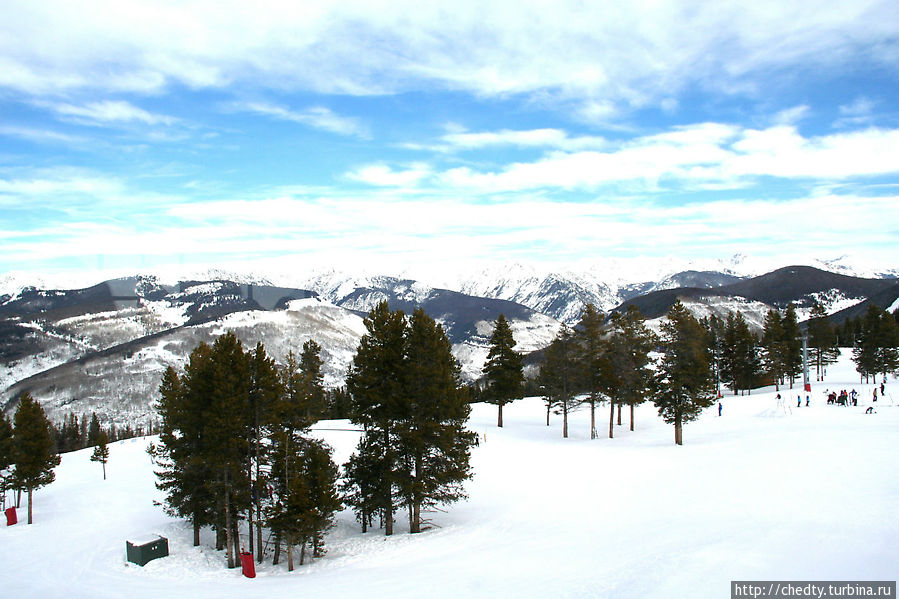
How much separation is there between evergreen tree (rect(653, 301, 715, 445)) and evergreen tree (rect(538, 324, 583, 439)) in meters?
8.39

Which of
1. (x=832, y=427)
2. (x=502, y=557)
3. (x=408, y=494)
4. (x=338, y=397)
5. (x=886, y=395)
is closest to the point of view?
(x=502, y=557)

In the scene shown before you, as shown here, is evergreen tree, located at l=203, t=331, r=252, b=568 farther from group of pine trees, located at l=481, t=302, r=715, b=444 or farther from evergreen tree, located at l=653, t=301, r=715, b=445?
evergreen tree, located at l=653, t=301, r=715, b=445

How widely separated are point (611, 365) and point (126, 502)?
40.6 m

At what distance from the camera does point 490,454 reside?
1700 inches

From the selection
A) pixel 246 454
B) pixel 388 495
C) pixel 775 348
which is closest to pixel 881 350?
pixel 775 348

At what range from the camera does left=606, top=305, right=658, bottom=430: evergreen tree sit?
46.0 m

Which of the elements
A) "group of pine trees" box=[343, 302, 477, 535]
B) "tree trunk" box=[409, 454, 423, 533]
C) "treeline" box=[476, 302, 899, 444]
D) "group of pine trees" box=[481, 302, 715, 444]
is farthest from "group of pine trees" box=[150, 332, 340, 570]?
"treeline" box=[476, 302, 899, 444]

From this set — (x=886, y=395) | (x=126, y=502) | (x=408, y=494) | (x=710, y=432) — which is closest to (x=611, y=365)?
(x=710, y=432)

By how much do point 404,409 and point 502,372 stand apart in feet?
98.0

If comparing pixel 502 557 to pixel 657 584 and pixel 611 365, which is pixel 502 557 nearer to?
pixel 657 584

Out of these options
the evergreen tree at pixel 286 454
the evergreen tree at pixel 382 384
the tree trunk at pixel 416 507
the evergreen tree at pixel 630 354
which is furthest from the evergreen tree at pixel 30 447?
the evergreen tree at pixel 630 354

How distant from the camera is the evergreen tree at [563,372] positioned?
162 ft

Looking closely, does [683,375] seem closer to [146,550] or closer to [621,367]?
[621,367]

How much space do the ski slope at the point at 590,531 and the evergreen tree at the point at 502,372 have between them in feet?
33.0
